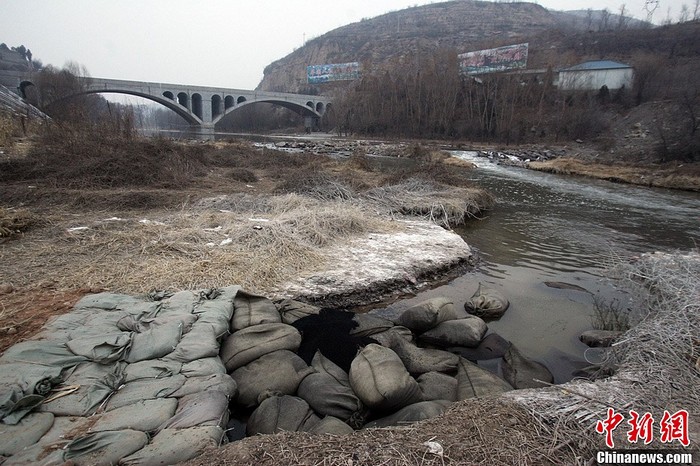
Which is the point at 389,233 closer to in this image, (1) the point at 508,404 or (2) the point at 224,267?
(2) the point at 224,267

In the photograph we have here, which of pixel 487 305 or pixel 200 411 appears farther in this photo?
pixel 487 305

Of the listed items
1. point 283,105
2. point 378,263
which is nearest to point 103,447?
point 378,263

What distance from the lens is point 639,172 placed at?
19859 millimetres

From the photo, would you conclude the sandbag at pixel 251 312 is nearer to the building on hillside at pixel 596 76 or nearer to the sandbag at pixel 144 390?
the sandbag at pixel 144 390

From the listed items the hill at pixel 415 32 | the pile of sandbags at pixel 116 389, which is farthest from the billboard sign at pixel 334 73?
the pile of sandbags at pixel 116 389

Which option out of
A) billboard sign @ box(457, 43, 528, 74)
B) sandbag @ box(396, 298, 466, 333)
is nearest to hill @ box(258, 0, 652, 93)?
billboard sign @ box(457, 43, 528, 74)

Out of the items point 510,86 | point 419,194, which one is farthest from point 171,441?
point 510,86

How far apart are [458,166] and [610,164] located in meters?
9.74

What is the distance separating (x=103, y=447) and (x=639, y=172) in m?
25.4

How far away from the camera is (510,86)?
43.8 m

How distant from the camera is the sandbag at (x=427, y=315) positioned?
452 centimetres

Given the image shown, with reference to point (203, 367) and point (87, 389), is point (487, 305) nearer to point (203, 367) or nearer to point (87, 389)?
point (203, 367)

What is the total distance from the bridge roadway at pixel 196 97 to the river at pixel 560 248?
1759 inches

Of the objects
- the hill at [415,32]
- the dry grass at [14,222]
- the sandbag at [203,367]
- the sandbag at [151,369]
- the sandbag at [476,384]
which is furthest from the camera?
the hill at [415,32]
